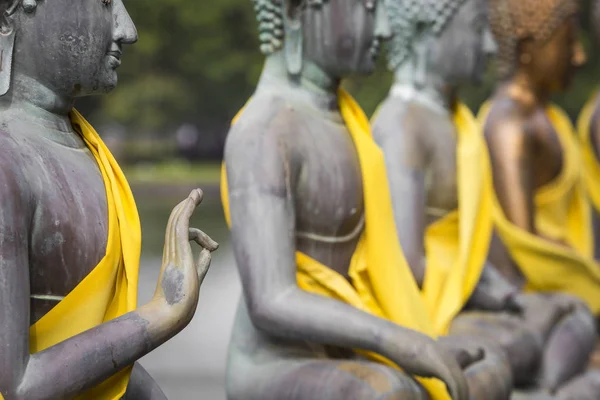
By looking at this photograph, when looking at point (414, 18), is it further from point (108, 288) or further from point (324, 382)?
point (108, 288)

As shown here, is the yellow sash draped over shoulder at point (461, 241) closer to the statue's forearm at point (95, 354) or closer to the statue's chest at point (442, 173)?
the statue's chest at point (442, 173)

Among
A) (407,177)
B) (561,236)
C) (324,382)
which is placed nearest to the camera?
(324,382)

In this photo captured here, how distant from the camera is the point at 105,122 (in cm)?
2534

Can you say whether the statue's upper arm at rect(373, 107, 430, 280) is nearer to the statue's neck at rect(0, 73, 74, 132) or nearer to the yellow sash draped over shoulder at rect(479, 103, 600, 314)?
the yellow sash draped over shoulder at rect(479, 103, 600, 314)

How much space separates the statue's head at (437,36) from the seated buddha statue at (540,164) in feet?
2.56

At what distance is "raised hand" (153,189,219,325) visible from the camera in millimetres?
2641

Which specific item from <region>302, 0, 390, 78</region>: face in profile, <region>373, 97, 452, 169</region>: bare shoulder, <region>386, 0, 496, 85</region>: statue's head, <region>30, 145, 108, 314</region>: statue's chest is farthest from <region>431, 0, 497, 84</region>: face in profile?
<region>30, 145, 108, 314</region>: statue's chest

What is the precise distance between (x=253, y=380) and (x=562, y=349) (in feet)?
5.92

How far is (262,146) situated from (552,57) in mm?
2598

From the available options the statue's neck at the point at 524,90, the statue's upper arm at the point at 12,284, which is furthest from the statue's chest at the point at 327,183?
the statue's neck at the point at 524,90

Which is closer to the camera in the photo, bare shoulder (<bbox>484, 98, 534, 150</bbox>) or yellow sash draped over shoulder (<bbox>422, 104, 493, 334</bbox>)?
yellow sash draped over shoulder (<bbox>422, 104, 493, 334</bbox>)

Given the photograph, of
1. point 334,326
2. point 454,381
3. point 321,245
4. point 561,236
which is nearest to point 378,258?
point 321,245

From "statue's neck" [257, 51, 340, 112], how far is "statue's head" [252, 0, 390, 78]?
20mm

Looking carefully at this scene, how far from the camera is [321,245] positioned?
3.70m
